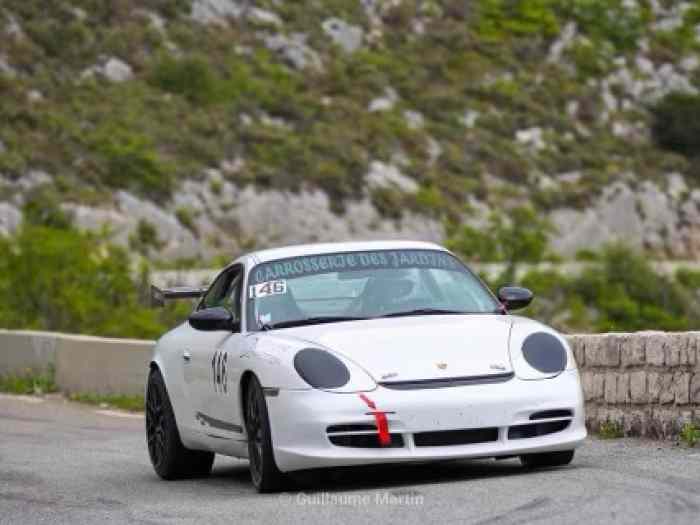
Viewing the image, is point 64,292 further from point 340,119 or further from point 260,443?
point 340,119

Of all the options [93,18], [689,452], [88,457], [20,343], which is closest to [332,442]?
[689,452]

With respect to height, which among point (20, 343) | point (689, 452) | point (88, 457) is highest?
point (689, 452)

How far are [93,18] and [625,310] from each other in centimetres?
2433

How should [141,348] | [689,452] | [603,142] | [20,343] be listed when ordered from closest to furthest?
[689,452]
[141,348]
[20,343]
[603,142]

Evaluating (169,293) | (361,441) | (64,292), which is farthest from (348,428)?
(64,292)

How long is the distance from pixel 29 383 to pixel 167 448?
10.6m

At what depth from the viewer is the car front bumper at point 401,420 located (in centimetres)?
916

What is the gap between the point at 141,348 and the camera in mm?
19312

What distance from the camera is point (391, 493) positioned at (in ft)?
29.8

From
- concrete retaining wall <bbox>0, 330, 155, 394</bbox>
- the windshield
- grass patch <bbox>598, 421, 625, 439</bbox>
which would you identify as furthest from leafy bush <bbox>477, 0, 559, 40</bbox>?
the windshield

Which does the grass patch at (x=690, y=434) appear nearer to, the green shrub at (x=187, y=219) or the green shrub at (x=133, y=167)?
the green shrub at (x=187, y=219)

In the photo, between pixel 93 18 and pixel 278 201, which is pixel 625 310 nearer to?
pixel 278 201

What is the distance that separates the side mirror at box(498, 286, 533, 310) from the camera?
10727mm

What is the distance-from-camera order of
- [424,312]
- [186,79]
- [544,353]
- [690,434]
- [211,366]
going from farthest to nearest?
[186,79], [690,434], [211,366], [424,312], [544,353]
